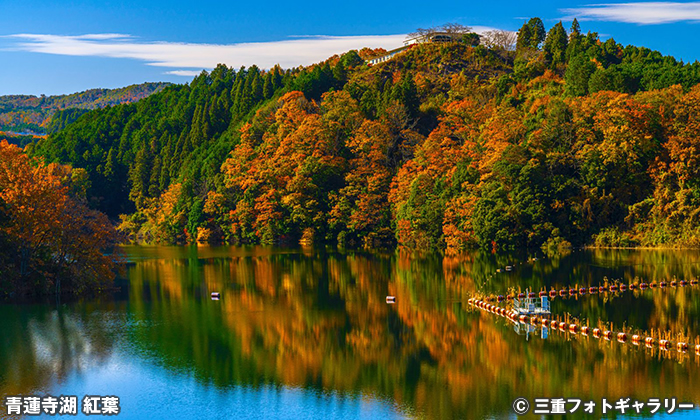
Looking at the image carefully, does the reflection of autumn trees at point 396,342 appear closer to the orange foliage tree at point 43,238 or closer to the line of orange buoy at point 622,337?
the line of orange buoy at point 622,337

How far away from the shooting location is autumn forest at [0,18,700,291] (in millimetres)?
79500

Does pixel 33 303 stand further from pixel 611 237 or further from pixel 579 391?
pixel 611 237

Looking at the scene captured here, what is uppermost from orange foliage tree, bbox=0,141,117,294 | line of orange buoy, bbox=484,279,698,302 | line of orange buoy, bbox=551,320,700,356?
orange foliage tree, bbox=0,141,117,294

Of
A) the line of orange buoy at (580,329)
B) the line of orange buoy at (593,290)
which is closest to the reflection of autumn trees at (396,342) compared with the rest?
the line of orange buoy at (580,329)

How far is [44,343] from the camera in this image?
39.0 metres

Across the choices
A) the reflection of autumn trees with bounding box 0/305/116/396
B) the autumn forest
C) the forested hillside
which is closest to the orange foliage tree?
the autumn forest

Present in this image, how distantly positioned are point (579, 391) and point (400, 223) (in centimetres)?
6763

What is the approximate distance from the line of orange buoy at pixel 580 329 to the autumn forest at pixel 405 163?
28.1 meters

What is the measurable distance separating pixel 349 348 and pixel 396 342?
8.49ft

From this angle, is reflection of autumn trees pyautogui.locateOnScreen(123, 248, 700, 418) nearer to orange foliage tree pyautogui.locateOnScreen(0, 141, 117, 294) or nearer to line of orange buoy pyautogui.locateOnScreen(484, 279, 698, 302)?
line of orange buoy pyautogui.locateOnScreen(484, 279, 698, 302)

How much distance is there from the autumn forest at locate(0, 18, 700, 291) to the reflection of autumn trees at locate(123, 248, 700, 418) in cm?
1312

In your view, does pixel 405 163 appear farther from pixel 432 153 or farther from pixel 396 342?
pixel 396 342

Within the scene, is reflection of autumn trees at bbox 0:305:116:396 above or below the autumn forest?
below

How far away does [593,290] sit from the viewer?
5184cm
